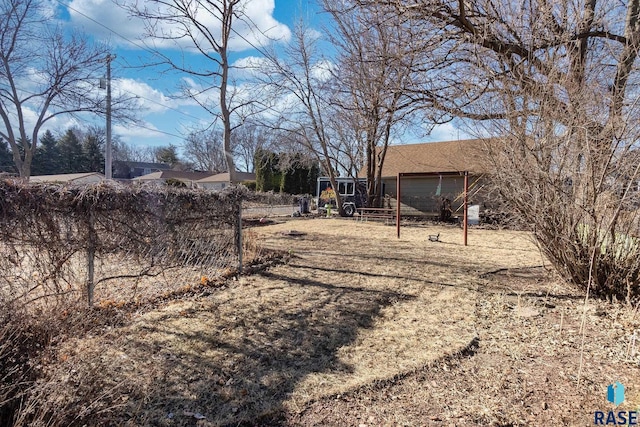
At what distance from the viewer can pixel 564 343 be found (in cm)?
340

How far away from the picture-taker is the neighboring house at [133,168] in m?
52.4

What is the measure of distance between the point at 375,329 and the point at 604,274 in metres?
3.15

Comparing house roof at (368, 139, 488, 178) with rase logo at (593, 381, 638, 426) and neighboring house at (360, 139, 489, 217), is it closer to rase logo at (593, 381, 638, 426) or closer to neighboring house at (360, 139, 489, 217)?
neighboring house at (360, 139, 489, 217)

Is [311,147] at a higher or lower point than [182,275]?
higher

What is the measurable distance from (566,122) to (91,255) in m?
5.73

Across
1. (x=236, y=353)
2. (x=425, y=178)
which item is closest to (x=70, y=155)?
(x=425, y=178)

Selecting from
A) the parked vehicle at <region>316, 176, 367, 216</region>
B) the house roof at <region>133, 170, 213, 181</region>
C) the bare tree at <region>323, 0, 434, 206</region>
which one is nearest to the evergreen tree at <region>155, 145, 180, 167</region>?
the house roof at <region>133, 170, 213, 181</region>

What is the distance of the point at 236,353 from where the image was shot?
3.19 m

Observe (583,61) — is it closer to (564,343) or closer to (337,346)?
(564,343)

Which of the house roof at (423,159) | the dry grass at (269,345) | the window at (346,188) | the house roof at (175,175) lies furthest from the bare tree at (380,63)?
the house roof at (175,175)

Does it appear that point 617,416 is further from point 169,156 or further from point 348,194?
point 169,156

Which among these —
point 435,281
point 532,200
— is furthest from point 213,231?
point 532,200

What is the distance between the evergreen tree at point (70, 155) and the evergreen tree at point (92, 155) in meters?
0.63

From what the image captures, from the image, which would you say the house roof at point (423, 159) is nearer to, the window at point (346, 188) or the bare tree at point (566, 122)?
the window at point (346, 188)
